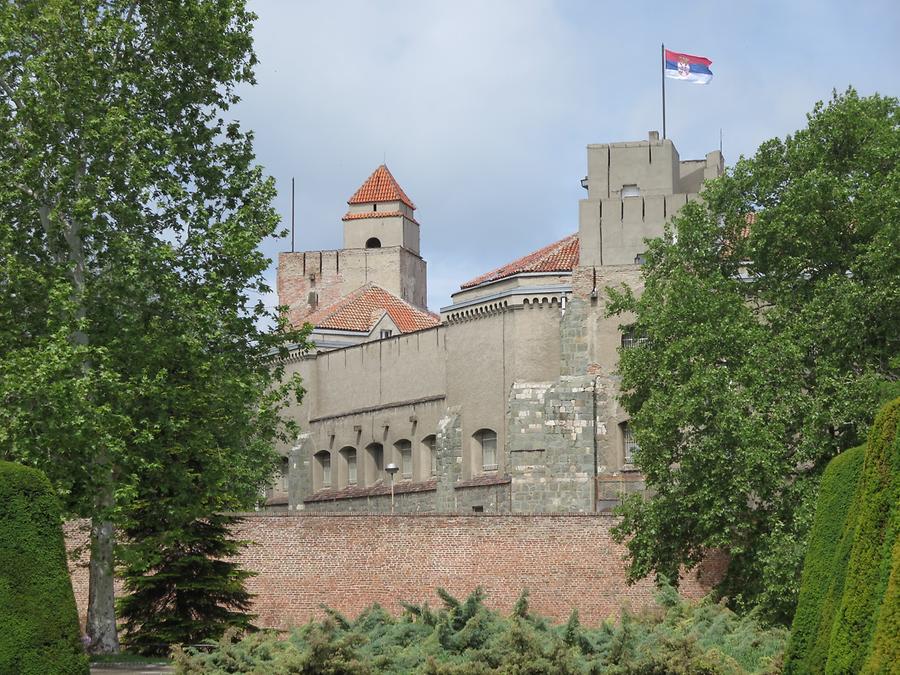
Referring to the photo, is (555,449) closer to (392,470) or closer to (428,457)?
(428,457)

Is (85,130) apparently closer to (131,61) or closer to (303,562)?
(131,61)

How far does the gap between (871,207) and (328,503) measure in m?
33.5

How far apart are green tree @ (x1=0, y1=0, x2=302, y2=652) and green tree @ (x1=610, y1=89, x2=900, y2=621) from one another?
8.89m

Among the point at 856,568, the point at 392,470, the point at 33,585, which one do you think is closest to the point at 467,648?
the point at 856,568

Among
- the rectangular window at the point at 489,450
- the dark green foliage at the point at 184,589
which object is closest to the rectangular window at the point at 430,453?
the rectangular window at the point at 489,450

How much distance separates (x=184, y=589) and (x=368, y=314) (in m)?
40.2

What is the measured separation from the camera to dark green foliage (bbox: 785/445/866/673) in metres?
15.3

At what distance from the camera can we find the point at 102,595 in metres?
28.7

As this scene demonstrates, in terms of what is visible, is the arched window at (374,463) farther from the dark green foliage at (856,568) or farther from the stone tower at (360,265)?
the dark green foliage at (856,568)

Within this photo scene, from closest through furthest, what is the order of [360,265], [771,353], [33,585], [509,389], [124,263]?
[33,585] → [124,263] → [771,353] → [509,389] → [360,265]

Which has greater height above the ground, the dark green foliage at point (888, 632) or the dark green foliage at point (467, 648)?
the dark green foliage at point (888, 632)

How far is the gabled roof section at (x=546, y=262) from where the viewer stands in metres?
51.5

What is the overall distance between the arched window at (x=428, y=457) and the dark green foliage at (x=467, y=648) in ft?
133

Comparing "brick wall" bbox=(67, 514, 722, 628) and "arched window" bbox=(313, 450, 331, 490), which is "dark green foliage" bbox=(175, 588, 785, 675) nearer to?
"brick wall" bbox=(67, 514, 722, 628)
